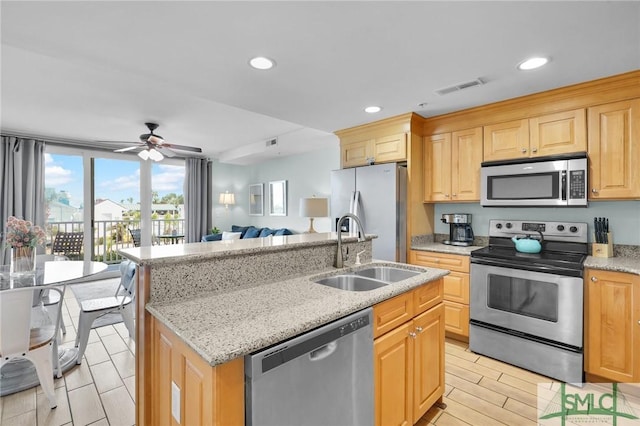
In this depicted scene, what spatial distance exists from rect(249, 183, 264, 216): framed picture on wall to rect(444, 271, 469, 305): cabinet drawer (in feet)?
15.7

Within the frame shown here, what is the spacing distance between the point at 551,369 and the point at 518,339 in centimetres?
28

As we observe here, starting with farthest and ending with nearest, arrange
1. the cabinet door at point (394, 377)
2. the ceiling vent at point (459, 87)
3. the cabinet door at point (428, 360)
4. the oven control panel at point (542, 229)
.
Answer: the oven control panel at point (542, 229) < the ceiling vent at point (459, 87) < the cabinet door at point (428, 360) < the cabinet door at point (394, 377)

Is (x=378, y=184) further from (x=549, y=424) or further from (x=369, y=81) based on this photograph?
(x=549, y=424)

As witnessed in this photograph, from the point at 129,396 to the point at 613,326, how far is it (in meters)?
3.52

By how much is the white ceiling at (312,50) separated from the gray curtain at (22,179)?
1.93 metres

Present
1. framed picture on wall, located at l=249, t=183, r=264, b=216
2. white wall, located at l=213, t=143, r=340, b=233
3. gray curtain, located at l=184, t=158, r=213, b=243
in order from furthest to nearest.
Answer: framed picture on wall, located at l=249, t=183, r=264, b=216
gray curtain, located at l=184, t=158, r=213, b=243
white wall, located at l=213, t=143, r=340, b=233

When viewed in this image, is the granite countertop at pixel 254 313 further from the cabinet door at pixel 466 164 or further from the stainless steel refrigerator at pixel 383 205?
the cabinet door at pixel 466 164

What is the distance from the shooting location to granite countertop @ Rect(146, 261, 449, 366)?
1.01m

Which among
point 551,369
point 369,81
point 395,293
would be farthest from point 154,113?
point 551,369

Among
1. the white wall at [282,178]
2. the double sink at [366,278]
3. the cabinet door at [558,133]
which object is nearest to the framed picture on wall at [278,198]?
the white wall at [282,178]

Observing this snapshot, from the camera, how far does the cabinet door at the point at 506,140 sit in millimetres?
2865

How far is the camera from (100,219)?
6.04 metres

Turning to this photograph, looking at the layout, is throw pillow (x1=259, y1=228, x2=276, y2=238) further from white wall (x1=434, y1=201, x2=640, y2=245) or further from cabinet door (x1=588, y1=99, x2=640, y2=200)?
cabinet door (x1=588, y1=99, x2=640, y2=200)

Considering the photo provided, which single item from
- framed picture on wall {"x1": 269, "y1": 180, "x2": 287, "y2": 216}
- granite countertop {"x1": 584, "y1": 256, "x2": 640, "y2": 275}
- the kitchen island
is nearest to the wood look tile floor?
the kitchen island
